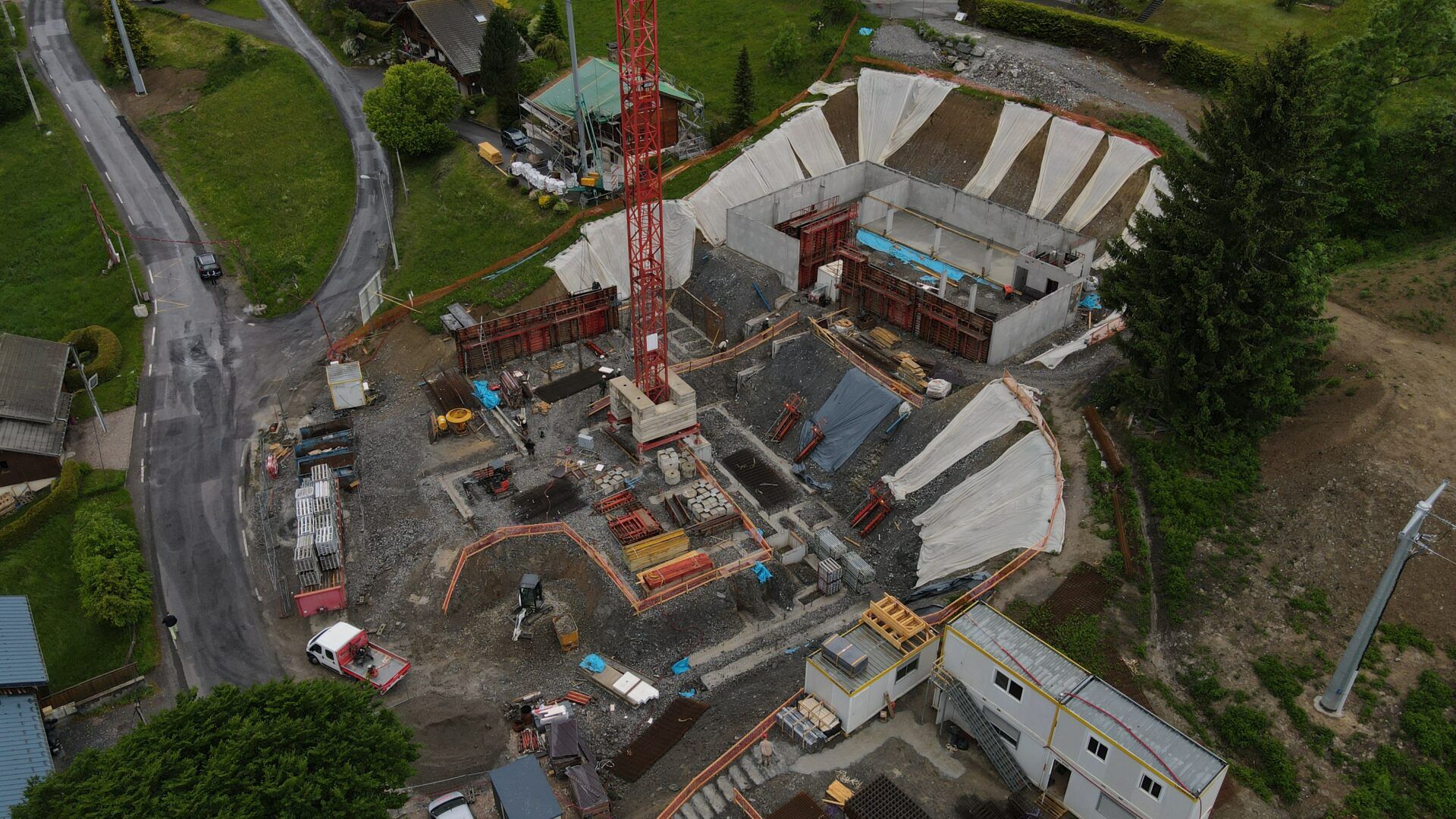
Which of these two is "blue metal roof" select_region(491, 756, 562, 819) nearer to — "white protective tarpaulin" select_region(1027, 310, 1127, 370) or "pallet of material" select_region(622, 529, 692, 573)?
"pallet of material" select_region(622, 529, 692, 573)

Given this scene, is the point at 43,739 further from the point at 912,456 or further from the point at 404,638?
the point at 912,456

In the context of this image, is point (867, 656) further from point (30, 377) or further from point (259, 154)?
point (259, 154)

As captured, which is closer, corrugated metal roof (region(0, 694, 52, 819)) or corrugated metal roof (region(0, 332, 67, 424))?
corrugated metal roof (region(0, 694, 52, 819))

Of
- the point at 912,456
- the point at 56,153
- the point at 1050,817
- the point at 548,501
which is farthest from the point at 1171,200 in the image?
the point at 56,153

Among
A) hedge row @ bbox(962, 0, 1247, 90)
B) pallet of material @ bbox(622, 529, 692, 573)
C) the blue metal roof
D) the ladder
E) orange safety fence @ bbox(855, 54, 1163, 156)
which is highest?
hedge row @ bbox(962, 0, 1247, 90)

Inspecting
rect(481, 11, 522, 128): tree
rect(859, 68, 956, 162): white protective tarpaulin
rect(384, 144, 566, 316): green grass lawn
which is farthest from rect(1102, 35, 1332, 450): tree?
rect(481, 11, 522, 128): tree

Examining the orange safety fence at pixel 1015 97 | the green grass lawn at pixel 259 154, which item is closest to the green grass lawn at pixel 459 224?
the green grass lawn at pixel 259 154

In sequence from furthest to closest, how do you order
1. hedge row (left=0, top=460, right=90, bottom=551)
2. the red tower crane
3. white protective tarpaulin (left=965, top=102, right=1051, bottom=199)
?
white protective tarpaulin (left=965, top=102, right=1051, bottom=199) → the red tower crane → hedge row (left=0, top=460, right=90, bottom=551)
